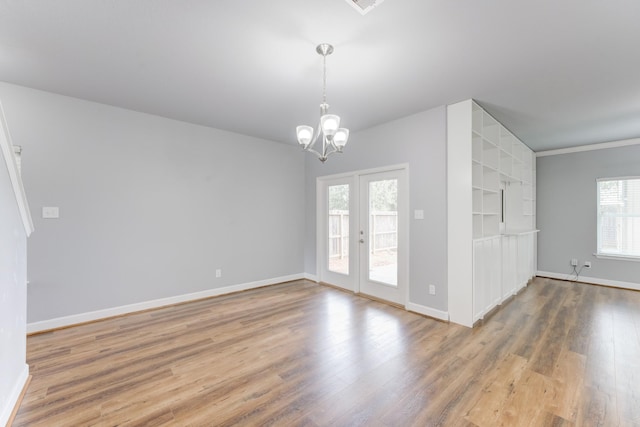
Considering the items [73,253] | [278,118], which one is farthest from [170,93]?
[73,253]

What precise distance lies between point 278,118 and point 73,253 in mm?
3014

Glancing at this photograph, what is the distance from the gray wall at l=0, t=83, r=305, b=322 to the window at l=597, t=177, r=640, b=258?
6027 mm

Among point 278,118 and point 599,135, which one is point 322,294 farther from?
point 599,135

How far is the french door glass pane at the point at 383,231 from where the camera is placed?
4.13 meters

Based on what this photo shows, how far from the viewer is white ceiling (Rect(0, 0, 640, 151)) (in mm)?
1882

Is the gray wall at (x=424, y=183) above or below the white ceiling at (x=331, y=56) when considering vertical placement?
below

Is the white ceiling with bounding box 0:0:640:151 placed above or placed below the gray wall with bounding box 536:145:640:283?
above

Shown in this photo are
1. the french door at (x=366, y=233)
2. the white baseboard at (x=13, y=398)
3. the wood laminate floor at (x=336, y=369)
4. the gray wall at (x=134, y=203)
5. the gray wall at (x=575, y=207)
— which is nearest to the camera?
the white baseboard at (x=13, y=398)

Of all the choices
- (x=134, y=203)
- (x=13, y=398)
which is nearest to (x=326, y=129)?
(x=13, y=398)

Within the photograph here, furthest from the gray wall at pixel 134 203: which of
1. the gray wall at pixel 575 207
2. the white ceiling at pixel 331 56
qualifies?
the gray wall at pixel 575 207

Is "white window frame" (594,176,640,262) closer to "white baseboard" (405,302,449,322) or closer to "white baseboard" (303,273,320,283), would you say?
"white baseboard" (405,302,449,322)

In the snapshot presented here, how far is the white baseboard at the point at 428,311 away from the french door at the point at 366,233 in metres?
0.17

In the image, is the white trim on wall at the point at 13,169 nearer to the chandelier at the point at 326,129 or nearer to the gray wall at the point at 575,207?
the chandelier at the point at 326,129

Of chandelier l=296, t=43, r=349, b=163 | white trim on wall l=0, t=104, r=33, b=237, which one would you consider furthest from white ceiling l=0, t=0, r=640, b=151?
white trim on wall l=0, t=104, r=33, b=237
